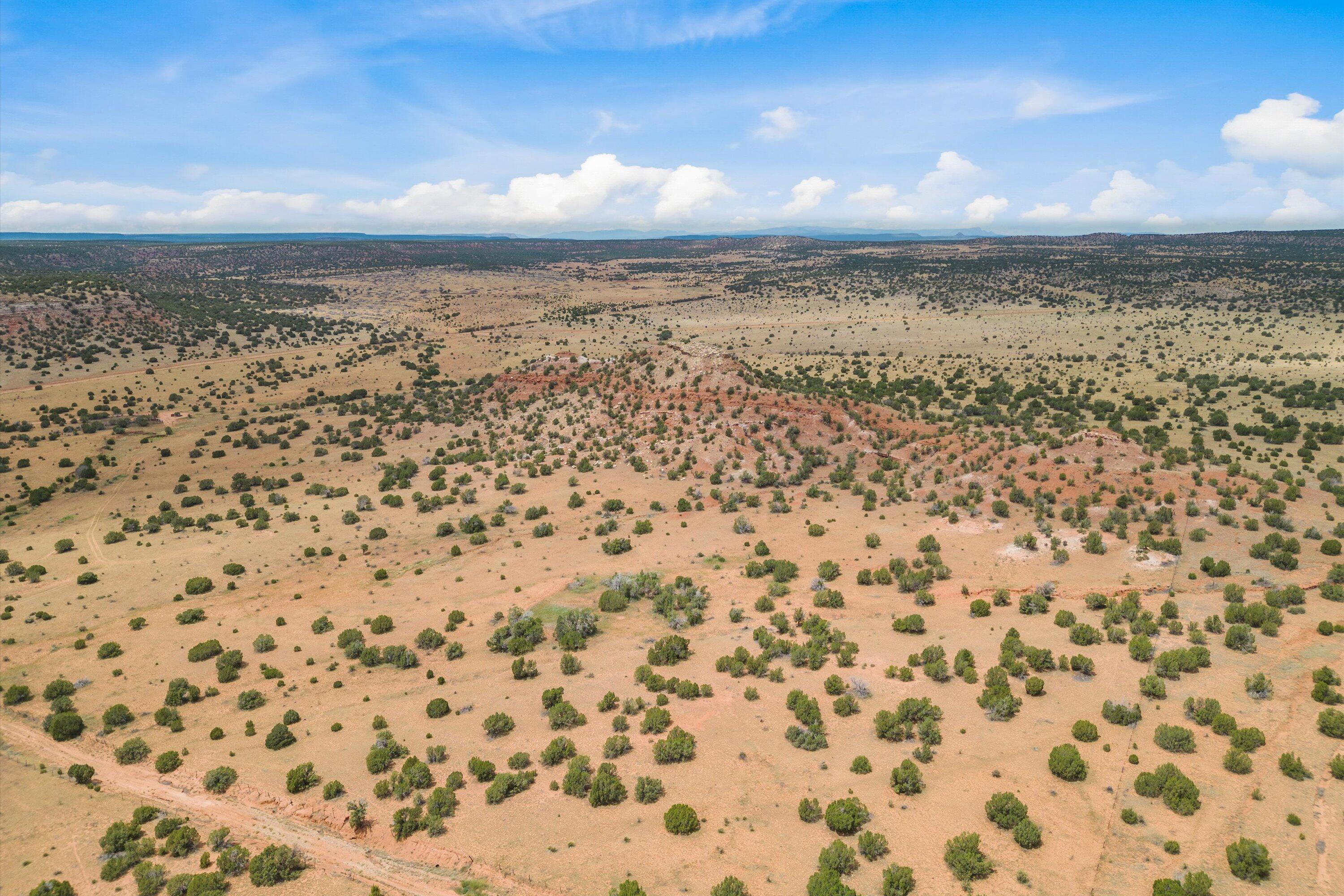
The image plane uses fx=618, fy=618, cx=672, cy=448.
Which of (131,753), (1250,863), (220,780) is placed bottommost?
(131,753)

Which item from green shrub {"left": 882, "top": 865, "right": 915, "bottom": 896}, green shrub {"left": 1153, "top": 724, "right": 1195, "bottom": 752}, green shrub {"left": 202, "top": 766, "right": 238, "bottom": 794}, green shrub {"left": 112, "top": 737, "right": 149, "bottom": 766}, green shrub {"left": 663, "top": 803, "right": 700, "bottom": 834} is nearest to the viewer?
green shrub {"left": 882, "top": 865, "right": 915, "bottom": 896}

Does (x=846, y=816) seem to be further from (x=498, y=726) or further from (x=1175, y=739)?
(x=498, y=726)

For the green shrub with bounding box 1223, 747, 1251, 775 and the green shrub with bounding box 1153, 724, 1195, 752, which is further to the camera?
the green shrub with bounding box 1153, 724, 1195, 752

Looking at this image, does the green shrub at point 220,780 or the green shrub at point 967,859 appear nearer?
the green shrub at point 967,859

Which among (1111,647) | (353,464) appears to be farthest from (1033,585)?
(353,464)

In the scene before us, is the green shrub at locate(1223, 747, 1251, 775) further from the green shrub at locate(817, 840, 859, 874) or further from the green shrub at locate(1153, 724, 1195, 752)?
the green shrub at locate(817, 840, 859, 874)

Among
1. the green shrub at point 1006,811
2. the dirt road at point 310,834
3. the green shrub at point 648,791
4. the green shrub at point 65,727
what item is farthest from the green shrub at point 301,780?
the green shrub at point 1006,811

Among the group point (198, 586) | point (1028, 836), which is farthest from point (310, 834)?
point (198, 586)

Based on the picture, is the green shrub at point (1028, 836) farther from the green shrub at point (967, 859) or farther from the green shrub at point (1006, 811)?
the green shrub at point (967, 859)

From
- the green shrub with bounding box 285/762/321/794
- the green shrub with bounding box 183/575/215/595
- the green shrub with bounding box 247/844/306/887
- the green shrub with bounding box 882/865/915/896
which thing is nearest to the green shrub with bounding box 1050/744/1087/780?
the green shrub with bounding box 882/865/915/896

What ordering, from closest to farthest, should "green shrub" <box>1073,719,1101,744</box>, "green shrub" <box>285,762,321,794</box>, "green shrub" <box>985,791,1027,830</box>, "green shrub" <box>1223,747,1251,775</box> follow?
1. "green shrub" <box>985,791,1027,830</box>
2. "green shrub" <box>1223,747,1251,775</box>
3. "green shrub" <box>285,762,321,794</box>
4. "green shrub" <box>1073,719,1101,744</box>

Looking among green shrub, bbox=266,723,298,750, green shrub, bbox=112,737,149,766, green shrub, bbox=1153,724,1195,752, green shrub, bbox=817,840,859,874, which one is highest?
green shrub, bbox=1153,724,1195,752

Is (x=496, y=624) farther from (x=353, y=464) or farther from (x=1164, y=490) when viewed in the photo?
(x=1164, y=490)
